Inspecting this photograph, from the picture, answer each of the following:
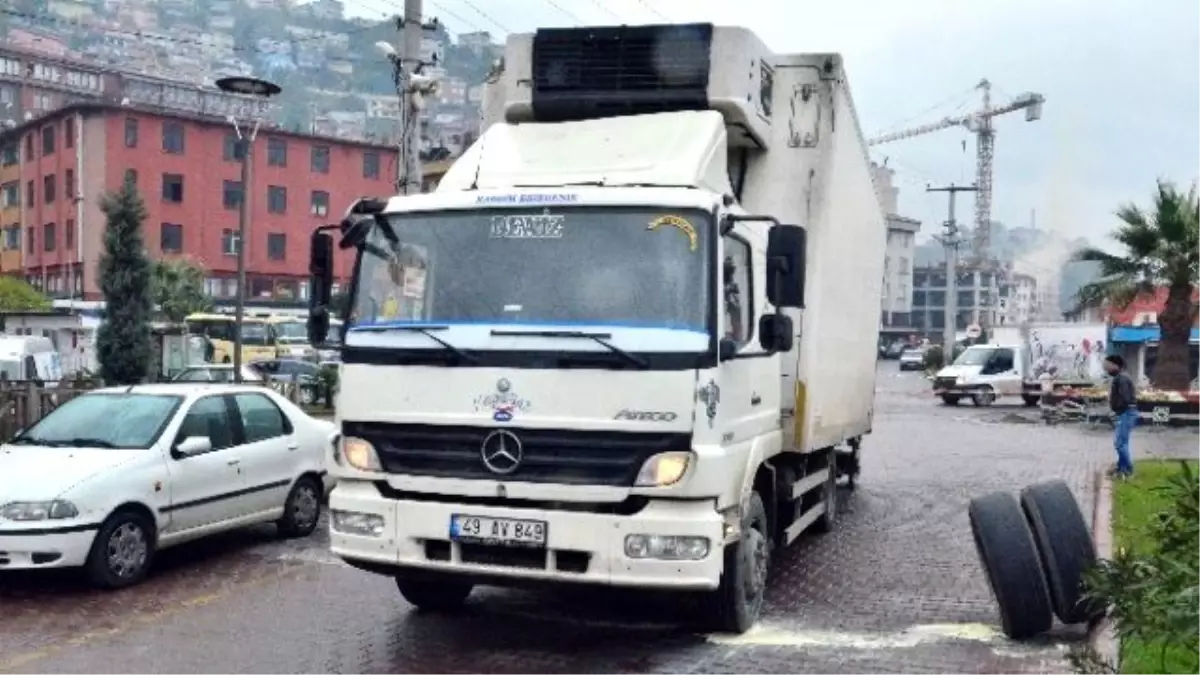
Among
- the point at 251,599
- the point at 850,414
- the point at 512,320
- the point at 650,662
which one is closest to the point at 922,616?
the point at 650,662

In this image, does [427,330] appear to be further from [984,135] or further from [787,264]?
[984,135]

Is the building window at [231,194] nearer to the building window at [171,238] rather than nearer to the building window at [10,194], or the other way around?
the building window at [171,238]

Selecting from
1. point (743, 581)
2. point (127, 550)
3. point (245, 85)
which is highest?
point (245, 85)

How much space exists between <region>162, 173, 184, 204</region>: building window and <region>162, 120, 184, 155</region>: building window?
126 cm

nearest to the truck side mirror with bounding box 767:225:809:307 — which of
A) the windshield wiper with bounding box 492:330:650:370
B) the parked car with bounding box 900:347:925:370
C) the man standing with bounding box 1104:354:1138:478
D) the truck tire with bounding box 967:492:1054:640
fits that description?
the windshield wiper with bounding box 492:330:650:370

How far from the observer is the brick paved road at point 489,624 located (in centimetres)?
677

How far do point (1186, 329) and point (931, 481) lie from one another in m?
16.8

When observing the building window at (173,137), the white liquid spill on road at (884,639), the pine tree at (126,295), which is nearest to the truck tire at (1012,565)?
the white liquid spill on road at (884,639)

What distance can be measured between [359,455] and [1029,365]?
3278 centimetres

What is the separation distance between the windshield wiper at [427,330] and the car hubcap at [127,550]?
307cm

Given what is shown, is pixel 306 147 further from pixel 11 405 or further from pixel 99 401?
pixel 99 401

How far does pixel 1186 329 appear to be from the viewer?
1146 inches

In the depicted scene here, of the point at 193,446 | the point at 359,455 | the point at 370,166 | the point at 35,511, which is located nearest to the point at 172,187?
the point at 370,166

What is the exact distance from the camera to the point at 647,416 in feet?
20.5
